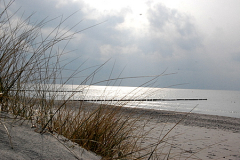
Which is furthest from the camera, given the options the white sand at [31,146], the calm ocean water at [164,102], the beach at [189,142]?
the calm ocean water at [164,102]

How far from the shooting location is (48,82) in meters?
2.34

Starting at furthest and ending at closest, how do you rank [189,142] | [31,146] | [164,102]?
[164,102], [189,142], [31,146]

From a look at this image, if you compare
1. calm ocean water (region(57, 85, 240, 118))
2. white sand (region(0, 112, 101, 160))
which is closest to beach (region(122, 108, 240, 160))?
calm ocean water (region(57, 85, 240, 118))

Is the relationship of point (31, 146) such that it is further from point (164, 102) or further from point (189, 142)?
point (164, 102)

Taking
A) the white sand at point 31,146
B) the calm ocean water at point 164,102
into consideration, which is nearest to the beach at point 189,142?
the calm ocean water at point 164,102

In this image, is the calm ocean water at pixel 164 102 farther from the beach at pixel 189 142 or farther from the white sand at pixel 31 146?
the white sand at pixel 31 146

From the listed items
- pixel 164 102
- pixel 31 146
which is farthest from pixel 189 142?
pixel 164 102

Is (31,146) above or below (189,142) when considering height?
above

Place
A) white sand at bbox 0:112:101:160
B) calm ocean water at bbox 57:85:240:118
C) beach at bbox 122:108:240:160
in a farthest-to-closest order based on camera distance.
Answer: calm ocean water at bbox 57:85:240:118
beach at bbox 122:108:240:160
white sand at bbox 0:112:101:160

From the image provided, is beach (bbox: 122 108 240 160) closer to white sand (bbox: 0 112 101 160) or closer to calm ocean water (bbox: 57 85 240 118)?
calm ocean water (bbox: 57 85 240 118)

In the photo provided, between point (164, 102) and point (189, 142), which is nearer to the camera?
point (189, 142)

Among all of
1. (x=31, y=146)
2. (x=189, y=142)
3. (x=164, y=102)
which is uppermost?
(x=164, y=102)

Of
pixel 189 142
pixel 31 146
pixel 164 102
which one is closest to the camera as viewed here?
pixel 31 146

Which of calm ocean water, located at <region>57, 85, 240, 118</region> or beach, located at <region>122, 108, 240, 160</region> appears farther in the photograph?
calm ocean water, located at <region>57, 85, 240, 118</region>
